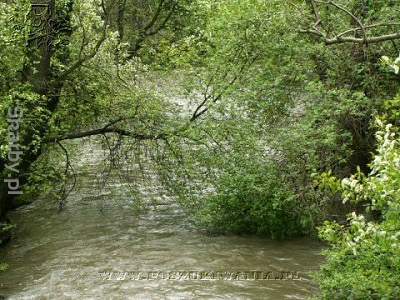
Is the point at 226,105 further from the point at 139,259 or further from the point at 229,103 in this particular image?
the point at 139,259

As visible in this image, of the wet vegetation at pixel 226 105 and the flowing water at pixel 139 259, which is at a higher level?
the wet vegetation at pixel 226 105

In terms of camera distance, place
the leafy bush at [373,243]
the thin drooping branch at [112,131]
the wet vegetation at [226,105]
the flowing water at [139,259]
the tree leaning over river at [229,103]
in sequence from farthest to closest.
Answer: the thin drooping branch at [112,131] < the tree leaning over river at [229,103] < the wet vegetation at [226,105] < the flowing water at [139,259] < the leafy bush at [373,243]

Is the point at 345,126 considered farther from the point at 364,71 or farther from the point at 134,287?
the point at 134,287

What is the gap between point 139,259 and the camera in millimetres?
10641

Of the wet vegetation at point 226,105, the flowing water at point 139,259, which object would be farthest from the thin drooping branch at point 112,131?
the flowing water at point 139,259

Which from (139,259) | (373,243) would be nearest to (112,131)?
(139,259)

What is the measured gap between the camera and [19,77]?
1130 cm

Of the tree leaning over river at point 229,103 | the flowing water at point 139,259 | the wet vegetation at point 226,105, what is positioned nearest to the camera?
the flowing water at point 139,259

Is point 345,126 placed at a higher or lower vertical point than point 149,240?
higher

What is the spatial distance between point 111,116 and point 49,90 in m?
1.68

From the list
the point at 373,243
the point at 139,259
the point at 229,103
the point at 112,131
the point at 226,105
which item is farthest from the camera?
the point at 112,131

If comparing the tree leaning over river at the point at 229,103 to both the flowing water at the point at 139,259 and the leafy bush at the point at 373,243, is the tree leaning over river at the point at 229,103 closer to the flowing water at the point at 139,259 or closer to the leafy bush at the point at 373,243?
the flowing water at the point at 139,259

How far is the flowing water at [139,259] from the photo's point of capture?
29.8 ft

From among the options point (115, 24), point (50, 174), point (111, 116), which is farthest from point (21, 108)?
point (115, 24)
